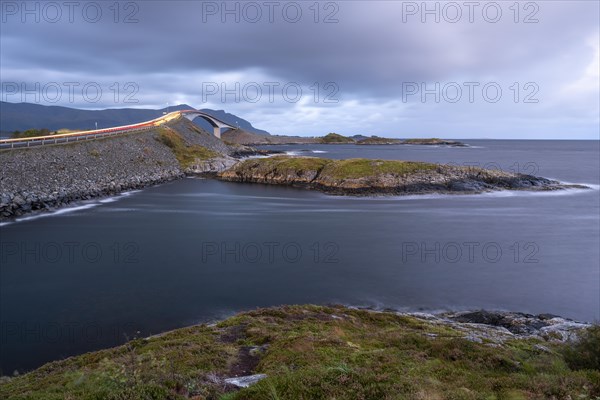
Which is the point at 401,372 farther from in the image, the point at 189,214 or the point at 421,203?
the point at 421,203

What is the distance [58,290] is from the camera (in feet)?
80.6

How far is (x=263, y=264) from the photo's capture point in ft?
102

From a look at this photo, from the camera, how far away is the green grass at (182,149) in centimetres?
9926

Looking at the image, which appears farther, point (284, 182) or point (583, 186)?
point (284, 182)

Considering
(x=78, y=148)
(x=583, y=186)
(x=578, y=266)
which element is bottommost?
(x=578, y=266)

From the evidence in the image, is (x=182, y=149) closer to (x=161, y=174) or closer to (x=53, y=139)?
(x=161, y=174)

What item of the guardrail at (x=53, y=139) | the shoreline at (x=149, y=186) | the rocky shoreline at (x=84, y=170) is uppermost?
the guardrail at (x=53, y=139)

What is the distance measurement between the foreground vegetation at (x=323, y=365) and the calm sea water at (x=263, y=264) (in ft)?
15.2

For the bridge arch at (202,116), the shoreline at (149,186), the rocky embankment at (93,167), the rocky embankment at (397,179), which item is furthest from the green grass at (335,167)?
the bridge arch at (202,116)

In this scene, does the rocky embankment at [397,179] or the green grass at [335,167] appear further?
the green grass at [335,167]

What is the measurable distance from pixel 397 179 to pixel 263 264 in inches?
1814

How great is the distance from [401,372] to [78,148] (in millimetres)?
72683

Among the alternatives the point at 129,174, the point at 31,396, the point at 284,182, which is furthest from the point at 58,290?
the point at 284,182

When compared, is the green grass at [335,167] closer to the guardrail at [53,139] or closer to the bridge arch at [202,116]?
the guardrail at [53,139]
